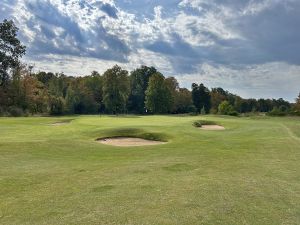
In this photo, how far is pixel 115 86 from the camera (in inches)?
4122

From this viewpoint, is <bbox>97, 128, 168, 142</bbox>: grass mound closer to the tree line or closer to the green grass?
the green grass

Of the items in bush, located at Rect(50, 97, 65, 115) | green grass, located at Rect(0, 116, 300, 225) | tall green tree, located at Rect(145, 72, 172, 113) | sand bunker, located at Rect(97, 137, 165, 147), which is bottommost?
sand bunker, located at Rect(97, 137, 165, 147)

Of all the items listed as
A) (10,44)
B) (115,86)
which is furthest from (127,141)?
(115,86)

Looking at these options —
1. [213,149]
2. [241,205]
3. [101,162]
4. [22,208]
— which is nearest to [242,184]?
[241,205]

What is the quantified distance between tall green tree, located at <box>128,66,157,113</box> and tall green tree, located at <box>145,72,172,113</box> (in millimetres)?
18298

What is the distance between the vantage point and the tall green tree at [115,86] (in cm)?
10431

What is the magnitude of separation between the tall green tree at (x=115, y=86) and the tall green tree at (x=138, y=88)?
Answer: 2550 centimetres

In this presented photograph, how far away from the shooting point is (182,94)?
466 feet

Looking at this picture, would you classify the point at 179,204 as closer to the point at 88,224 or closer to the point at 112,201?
the point at 112,201

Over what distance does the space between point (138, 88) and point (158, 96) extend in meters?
24.0

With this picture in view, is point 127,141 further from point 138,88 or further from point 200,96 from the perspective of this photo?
point 200,96

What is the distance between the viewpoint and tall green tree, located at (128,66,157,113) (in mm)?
134375

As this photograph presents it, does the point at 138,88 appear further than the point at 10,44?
Yes

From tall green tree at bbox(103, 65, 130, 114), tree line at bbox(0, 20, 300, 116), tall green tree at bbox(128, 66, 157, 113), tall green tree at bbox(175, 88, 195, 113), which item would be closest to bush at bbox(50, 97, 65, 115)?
tree line at bbox(0, 20, 300, 116)
